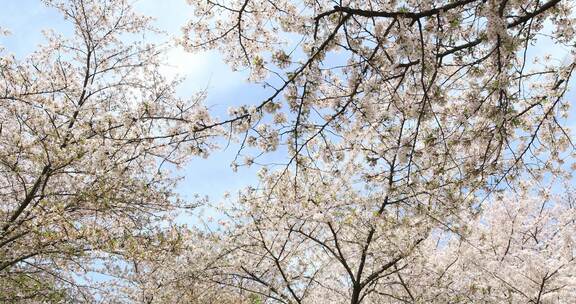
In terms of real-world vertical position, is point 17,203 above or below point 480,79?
above

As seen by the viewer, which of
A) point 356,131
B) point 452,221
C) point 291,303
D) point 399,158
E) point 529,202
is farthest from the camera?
point 529,202

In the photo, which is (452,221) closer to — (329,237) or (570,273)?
(329,237)

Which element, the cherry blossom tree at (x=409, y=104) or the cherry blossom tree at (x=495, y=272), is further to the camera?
the cherry blossom tree at (x=495, y=272)

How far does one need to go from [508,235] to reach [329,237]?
5649 mm

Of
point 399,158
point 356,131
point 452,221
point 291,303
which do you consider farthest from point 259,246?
point 399,158

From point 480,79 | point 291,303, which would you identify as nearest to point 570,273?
point 291,303

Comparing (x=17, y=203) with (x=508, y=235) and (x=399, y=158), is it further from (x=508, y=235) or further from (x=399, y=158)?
(x=508, y=235)

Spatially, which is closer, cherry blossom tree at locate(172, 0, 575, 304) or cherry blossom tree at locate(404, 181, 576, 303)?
cherry blossom tree at locate(172, 0, 575, 304)

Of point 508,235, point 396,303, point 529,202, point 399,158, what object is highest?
point 529,202

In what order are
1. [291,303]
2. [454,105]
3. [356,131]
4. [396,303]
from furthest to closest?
[396,303] < [291,303] < [454,105] < [356,131]

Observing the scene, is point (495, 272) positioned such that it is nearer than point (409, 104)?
No

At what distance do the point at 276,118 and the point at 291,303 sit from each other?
5870mm

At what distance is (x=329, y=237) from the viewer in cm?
956

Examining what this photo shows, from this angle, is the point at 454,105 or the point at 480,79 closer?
the point at 480,79
